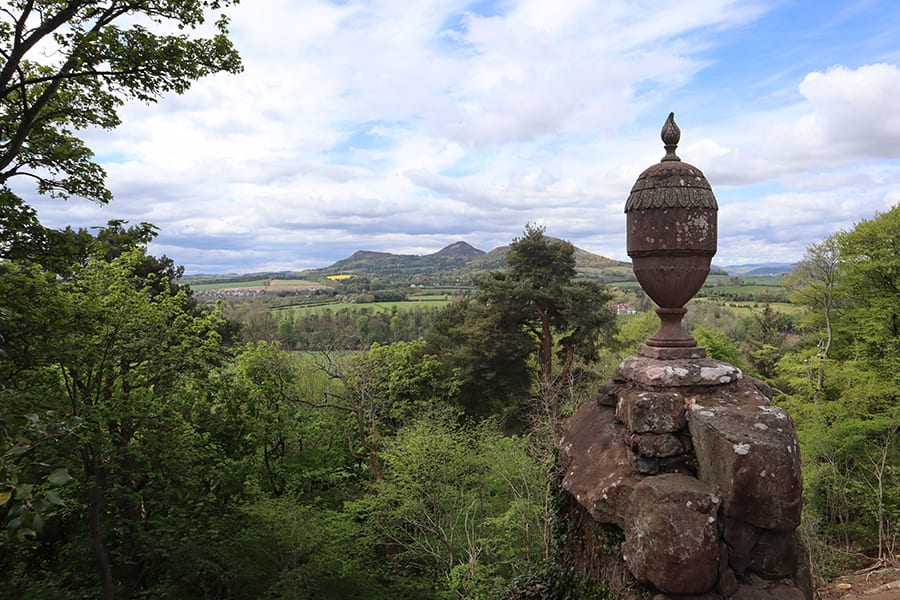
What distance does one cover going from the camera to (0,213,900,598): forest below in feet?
33.3

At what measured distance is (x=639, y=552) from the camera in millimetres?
4352

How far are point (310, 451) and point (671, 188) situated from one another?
606 inches

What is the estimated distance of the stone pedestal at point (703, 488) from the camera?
4.20m

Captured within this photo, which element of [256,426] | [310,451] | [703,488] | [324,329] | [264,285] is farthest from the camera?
[264,285]

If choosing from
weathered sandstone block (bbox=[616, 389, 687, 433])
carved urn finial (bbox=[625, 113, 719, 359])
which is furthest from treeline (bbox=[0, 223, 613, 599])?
carved urn finial (bbox=[625, 113, 719, 359])

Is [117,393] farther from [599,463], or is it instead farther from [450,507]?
[599,463]

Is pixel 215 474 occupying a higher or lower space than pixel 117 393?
lower

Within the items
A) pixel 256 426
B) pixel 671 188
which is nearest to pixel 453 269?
pixel 256 426

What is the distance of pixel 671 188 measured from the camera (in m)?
5.22

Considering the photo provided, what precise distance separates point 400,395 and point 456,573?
1293cm

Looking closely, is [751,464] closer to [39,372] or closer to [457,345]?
[39,372]

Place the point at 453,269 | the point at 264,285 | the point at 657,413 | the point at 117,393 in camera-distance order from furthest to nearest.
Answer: the point at 453,269 < the point at 264,285 < the point at 117,393 < the point at 657,413

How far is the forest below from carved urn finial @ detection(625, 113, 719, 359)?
2.61 m

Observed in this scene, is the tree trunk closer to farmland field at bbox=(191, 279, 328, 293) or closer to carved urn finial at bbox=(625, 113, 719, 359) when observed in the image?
carved urn finial at bbox=(625, 113, 719, 359)
